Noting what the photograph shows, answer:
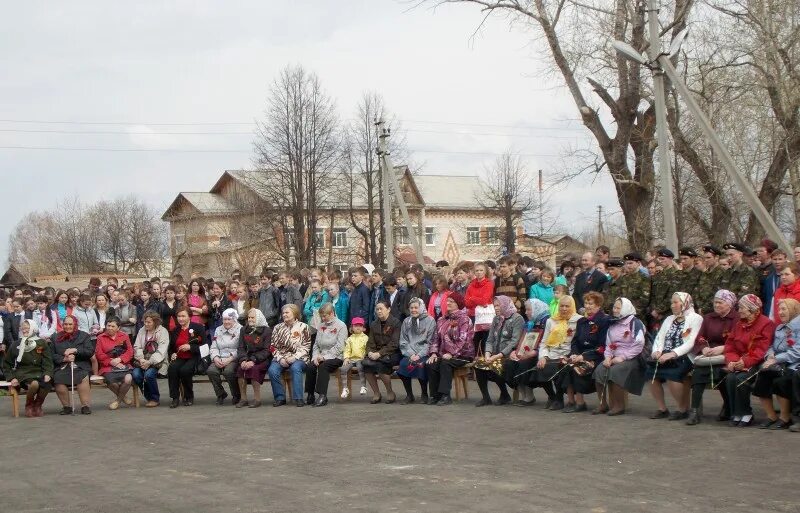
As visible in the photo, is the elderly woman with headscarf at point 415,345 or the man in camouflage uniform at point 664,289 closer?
the man in camouflage uniform at point 664,289

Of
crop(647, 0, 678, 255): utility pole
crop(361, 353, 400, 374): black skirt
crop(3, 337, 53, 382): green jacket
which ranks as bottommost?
crop(361, 353, 400, 374): black skirt

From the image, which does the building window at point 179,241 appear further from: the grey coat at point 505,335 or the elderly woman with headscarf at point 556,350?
the elderly woman with headscarf at point 556,350

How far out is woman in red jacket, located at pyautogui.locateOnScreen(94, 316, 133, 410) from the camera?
51.9 feet

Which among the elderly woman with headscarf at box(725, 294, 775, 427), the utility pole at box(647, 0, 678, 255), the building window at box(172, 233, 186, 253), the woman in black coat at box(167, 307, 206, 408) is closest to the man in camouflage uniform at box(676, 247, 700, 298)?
the elderly woman with headscarf at box(725, 294, 775, 427)

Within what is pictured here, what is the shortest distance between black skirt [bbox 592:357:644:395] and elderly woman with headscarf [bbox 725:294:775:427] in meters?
1.27

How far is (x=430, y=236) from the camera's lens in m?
Answer: 81.2

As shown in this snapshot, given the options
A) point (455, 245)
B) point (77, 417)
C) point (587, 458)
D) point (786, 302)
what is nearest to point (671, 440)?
point (587, 458)

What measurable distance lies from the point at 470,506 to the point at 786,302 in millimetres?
5511

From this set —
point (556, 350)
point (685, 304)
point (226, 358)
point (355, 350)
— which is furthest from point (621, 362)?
point (226, 358)

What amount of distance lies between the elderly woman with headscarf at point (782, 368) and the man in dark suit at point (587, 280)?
4428mm

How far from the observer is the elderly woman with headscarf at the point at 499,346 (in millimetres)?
14270

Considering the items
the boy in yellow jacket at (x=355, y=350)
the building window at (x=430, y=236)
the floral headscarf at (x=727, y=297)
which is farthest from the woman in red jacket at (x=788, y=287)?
the building window at (x=430, y=236)

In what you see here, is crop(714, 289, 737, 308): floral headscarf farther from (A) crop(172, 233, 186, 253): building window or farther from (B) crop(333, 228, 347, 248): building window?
(B) crop(333, 228, 347, 248): building window

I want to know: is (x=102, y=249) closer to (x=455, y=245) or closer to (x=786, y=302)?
(x=455, y=245)
